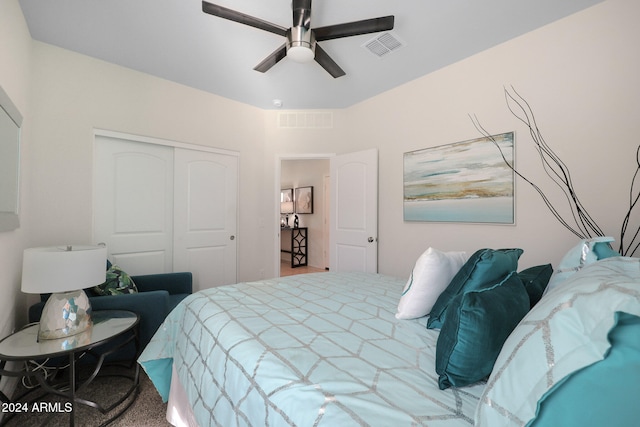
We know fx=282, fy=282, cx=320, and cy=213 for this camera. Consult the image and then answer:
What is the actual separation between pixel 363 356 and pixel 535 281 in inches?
34.8

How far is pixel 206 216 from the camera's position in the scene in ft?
11.5

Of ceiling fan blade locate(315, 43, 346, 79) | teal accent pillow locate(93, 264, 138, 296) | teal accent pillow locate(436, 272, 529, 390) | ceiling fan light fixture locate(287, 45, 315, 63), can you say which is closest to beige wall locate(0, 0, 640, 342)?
teal accent pillow locate(93, 264, 138, 296)

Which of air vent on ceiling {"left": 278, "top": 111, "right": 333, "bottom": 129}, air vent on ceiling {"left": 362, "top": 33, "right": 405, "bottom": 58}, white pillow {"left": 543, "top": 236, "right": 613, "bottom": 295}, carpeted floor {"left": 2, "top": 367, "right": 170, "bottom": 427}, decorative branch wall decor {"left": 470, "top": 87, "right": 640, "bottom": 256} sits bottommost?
carpeted floor {"left": 2, "top": 367, "right": 170, "bottom": 427}

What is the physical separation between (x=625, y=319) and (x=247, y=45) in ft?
9.21

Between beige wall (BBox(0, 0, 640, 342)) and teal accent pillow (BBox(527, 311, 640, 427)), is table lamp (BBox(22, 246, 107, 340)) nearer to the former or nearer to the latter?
beige wall (BBox(0, 0, 640, 342))

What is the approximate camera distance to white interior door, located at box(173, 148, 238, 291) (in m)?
3.31

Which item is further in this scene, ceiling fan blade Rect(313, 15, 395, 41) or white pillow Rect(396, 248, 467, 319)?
ceiling fan blade Rect(313, 15, 395, 41)

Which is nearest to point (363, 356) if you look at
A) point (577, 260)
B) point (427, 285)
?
point (427, 285)

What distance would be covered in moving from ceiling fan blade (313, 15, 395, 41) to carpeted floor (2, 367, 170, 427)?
2618mm

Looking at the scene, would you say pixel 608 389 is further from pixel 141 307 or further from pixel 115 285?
pixel 115 285

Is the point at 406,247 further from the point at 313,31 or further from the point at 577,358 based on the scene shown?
the point at 577,358

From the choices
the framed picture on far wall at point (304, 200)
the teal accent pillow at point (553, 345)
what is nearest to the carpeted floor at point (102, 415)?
the teal accent pillow at point (553, 345)

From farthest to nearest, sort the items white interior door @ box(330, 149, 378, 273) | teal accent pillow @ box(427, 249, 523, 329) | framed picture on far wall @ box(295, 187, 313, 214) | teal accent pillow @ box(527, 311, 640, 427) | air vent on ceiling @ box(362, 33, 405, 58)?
framed picture on far wall @ box(295, 187, 313, 214) → white interior door @ box(330, 149, 378, 273) → air vent on ceiling @ box(362, 33, 405, 58) → teal accent pillow @ box(427, 249, 523, 329) → teal accent pillow @ box(527, 311, 640, 427)

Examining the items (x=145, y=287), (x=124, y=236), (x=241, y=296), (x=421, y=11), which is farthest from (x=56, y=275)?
(x=421, y=11)
